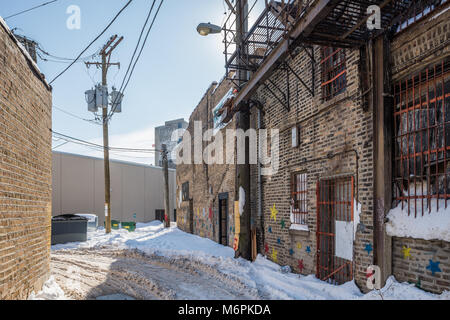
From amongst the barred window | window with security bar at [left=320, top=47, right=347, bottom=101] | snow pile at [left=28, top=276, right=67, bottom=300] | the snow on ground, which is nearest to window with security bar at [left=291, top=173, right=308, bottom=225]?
the snow on ground

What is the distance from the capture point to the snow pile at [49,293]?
6152 millimetres

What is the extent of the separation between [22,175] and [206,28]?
6137mm

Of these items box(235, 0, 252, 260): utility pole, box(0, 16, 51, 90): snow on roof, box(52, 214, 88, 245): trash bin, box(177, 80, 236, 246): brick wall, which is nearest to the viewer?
box(0, 16, 51, 90): snow on roof

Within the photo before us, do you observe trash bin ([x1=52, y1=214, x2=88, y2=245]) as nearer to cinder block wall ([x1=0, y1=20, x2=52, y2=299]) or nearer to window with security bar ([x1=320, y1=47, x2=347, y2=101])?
cinder block wall ([x1=0, y1=20, x2=52, y2=299])

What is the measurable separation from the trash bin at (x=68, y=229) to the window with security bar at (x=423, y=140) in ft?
49.9

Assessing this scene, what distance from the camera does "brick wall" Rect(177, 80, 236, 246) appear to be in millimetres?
13867

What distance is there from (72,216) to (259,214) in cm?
1084

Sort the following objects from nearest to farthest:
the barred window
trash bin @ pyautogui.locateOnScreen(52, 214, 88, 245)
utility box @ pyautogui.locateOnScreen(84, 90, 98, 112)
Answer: trash bin @ pyautogui.locateOnScreen(52, 214, 88, 245)
utility box @ pyautogui.locateOnScreen(84, 90, 98, 112)
the barred window

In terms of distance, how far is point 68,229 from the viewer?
1689 centimetres

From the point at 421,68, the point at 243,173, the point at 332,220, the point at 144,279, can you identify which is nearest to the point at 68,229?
the point at 144,279

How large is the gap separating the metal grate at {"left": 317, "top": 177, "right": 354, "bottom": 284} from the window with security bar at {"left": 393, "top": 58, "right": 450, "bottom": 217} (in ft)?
4.45

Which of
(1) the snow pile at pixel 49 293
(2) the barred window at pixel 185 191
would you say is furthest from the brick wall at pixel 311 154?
(2) the barred window at pixel 185 191

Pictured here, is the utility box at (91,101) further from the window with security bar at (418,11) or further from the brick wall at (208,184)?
the window with security bar at (418,11)

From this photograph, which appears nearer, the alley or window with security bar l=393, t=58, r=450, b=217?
window with security bar l=393, t=58, r=450, b=217
